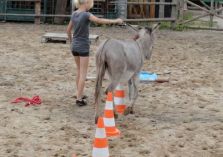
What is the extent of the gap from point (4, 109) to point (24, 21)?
41.6 feet

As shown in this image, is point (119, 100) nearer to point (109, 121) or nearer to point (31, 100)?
point (109, 121)

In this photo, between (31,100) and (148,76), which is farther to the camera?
(148,76)

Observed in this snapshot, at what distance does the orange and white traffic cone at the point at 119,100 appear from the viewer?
7.14 metres

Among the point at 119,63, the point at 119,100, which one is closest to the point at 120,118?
the point at 119,100

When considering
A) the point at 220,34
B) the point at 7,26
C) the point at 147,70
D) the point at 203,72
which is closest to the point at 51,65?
the point at 147,70

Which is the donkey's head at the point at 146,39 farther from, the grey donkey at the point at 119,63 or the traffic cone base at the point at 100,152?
the traffic cone base at the point at 100,152

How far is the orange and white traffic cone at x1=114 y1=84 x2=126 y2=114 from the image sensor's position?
714 centimetres

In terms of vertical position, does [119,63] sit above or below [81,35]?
below

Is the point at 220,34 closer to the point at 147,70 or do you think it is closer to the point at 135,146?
the point at 147,70

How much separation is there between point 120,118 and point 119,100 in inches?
11.3

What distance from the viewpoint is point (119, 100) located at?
7156 millimetres

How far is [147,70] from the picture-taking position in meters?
10.7

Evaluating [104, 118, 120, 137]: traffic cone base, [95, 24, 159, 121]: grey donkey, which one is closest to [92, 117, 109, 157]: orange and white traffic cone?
[104, 118, 120, 137]: traffic cone base

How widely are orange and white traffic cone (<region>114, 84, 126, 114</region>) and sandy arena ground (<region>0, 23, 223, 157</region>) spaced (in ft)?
0.77
